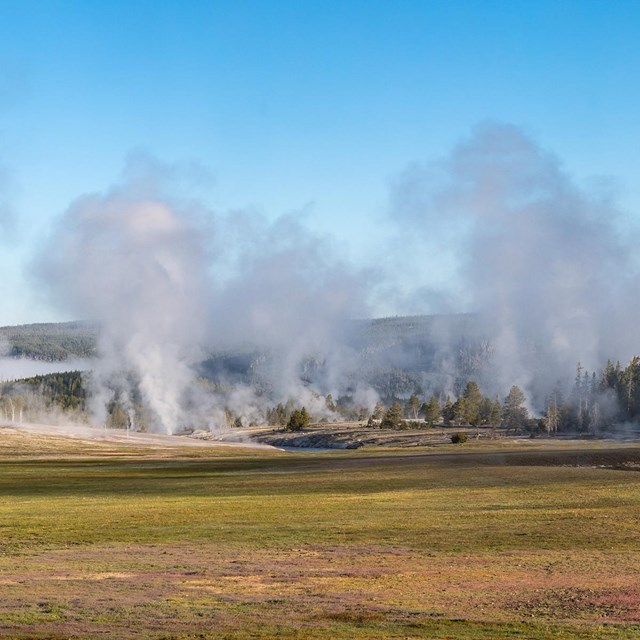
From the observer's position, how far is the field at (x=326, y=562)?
80.4 ft

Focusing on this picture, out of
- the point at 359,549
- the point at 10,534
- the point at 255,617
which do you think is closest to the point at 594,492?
the point at 359,549

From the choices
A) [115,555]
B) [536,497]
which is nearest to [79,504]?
[115,555]

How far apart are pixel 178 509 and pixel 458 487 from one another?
Answer: 23.5 m

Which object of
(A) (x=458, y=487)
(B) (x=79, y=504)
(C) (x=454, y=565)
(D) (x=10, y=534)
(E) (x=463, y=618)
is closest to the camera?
(E) (x=463, y=618)

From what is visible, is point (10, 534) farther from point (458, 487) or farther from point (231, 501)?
point (458, 487)

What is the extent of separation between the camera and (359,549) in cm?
3762

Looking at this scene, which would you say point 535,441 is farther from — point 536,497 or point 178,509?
point 178,509

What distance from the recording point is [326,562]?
112 ft

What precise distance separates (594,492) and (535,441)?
10810 centimetres

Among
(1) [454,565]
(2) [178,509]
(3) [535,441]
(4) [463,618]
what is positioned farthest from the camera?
(3) [535,441]

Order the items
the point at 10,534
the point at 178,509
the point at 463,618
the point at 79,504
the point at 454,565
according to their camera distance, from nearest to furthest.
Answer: the point at 463,618 < the point at 454,565 < the point at 10,534 < the point at 178,509 < the point at 79,504

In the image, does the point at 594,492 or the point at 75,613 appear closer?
the point at 75,613

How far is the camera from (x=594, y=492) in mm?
61281

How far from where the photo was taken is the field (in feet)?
80.4
